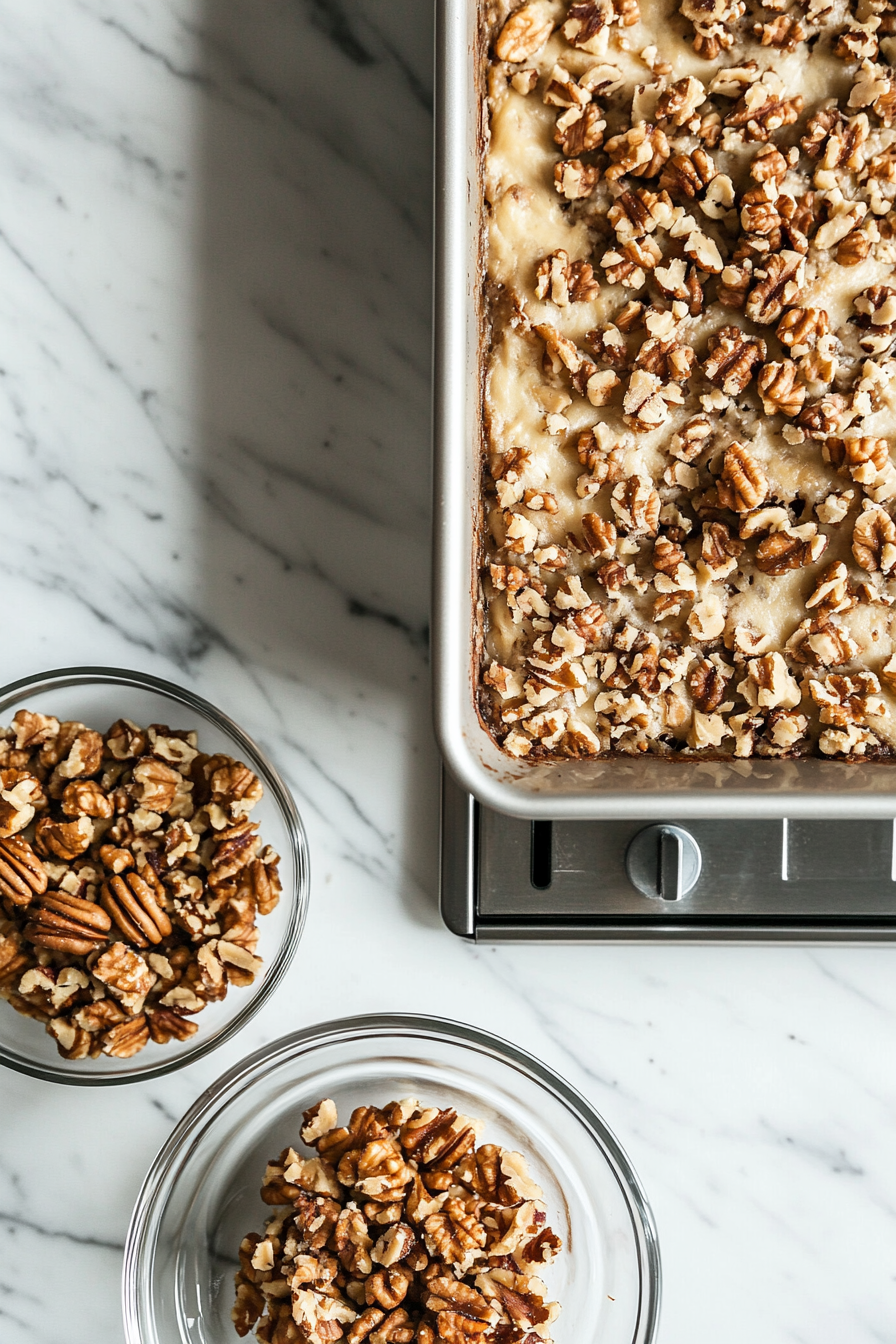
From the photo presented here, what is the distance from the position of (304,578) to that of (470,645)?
237 mm

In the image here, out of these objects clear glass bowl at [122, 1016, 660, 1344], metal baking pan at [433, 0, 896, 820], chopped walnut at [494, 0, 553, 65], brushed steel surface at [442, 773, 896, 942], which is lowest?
clear glass bowl at [122, 1016, 660, 1344]

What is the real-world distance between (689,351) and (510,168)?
18 centimetres

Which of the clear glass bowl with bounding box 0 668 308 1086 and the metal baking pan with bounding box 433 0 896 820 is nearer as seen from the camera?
the metal baking pan with bounding box 433 0 896 820

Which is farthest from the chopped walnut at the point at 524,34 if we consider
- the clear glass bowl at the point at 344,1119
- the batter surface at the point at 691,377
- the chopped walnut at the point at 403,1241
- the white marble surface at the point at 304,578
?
the clear glass bowl at the point at 344,1119

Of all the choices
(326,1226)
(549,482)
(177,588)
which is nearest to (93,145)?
(177,588)

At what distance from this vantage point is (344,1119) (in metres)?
0.84

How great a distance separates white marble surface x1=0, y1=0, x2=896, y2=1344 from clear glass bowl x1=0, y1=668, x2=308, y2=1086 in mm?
42

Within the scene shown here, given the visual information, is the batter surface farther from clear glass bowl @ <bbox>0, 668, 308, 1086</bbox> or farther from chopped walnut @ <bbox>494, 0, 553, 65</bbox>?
clear glass bowl @ <bbox>0, 668, 308, 1086</bbox>

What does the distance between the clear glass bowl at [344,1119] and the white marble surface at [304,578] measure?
2.1 inches

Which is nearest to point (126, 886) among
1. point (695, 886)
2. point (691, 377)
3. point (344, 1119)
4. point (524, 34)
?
point (344, 1119)

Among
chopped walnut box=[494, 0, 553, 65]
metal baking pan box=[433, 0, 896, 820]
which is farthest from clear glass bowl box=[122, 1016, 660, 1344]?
chopped walnut box=[494, 0, 553, 65]

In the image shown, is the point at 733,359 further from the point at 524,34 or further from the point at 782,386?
the point at 524,34

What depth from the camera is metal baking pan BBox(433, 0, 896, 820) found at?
66 centimetres

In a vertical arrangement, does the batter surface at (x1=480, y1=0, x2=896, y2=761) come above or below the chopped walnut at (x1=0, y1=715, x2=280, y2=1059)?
above
